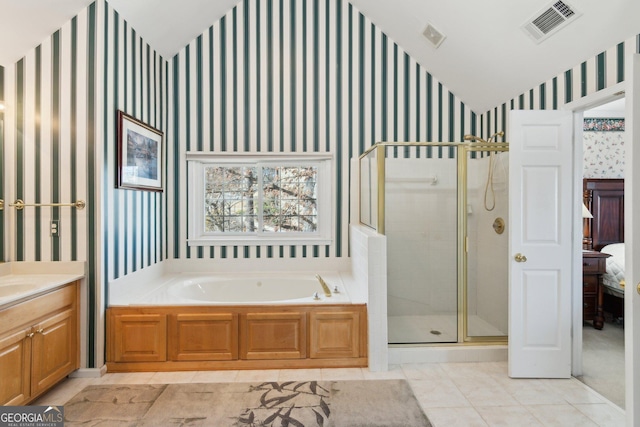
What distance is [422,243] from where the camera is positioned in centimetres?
331

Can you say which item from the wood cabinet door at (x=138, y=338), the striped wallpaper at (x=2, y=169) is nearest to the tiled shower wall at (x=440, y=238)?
the wood cabinet door at (x=138, y=338)

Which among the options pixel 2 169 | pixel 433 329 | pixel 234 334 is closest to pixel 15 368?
pixel 234 334

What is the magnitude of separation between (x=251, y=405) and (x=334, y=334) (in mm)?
819

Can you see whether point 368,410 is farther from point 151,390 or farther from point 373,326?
point 151,390

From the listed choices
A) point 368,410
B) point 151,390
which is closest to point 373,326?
point 368,410

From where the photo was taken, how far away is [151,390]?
2.53 m

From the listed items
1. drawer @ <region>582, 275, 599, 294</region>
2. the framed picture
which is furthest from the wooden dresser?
the framed picture

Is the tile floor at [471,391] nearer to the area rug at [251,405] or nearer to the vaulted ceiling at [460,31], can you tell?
the area rug at [251,405]

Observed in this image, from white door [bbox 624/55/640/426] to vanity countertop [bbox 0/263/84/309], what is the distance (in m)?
3.13

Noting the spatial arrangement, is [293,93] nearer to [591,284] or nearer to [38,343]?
[38,343]

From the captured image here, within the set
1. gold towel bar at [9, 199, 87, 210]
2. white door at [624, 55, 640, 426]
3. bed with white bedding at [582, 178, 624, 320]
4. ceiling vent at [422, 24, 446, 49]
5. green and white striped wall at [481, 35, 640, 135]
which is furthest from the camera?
bed with white bedding at [582, 178, 624, 320]

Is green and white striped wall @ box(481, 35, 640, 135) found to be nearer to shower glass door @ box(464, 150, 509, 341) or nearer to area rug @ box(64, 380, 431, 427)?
shower glass door @ box(464, 150, 509, 341)

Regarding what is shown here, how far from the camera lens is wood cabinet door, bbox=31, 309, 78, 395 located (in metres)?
2.24

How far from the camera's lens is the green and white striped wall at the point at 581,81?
2.27m
